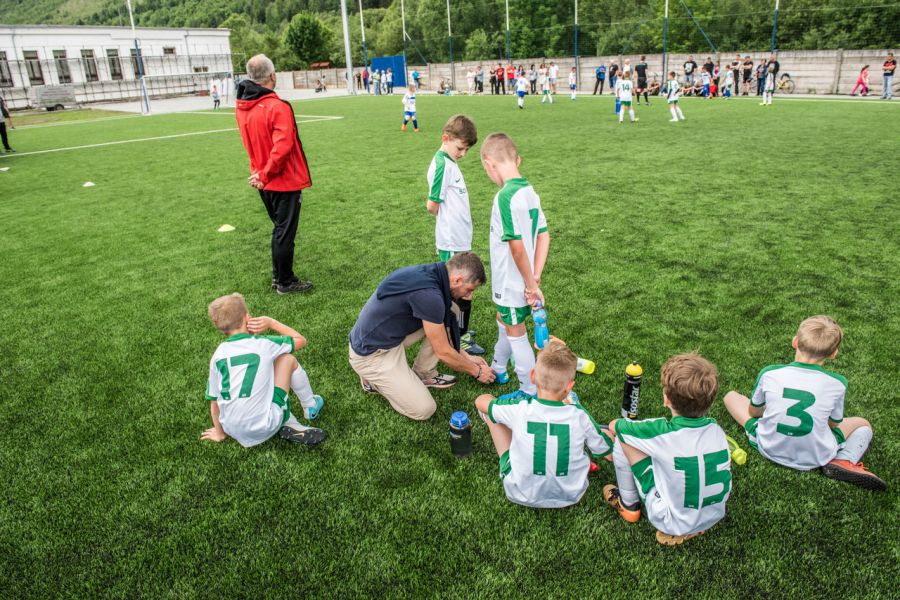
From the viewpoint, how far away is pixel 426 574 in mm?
2727

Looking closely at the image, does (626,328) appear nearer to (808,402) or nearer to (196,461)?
(808,402)

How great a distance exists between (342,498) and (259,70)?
4.30 metres

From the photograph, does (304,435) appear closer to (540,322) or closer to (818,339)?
(540,322)

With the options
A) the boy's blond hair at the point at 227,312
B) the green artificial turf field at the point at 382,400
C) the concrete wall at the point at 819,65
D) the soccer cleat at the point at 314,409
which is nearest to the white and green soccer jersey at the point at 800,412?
the green artificial turf field at the point at 382,400

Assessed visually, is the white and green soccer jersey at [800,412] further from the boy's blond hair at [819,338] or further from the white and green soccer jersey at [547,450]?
the white and green soccer jersey at [547,450]

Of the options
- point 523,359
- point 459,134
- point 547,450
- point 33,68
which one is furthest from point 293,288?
point 33,68

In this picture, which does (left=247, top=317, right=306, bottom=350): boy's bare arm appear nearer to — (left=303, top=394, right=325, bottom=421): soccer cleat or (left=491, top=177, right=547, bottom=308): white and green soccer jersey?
(left=303, top=394, right=325, bottom=421): soccer cleat

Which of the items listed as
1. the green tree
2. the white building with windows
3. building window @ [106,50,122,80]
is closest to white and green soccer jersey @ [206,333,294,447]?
the white building with windows

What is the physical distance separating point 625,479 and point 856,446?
4.82ft

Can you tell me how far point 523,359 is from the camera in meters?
3.92

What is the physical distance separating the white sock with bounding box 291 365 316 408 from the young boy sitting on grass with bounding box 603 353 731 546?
2087 mm

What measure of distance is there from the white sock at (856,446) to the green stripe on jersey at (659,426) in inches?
45.3

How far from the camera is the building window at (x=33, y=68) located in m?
45.2

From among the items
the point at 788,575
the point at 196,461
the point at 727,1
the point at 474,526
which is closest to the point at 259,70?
the point at 196,461
